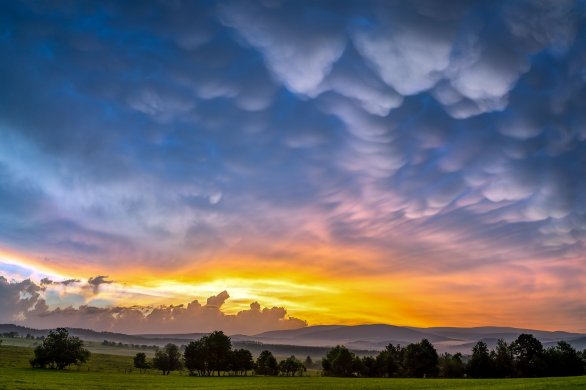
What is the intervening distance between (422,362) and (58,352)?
430 feet

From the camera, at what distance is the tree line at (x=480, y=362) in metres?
141

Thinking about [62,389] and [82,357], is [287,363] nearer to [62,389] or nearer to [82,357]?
[82,357]

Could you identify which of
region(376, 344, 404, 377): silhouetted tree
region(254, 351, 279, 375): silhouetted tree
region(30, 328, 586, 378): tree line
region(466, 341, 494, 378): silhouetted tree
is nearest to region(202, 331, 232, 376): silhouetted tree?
region(30, 328, 586, 378): tree line

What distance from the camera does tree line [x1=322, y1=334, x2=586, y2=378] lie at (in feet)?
463

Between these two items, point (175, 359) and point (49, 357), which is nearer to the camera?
point (49, 357)

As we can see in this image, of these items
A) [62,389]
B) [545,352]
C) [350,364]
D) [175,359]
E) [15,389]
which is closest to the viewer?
[15,389]

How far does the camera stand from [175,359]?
7525 inches

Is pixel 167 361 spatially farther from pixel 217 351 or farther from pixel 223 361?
pixel 223 361

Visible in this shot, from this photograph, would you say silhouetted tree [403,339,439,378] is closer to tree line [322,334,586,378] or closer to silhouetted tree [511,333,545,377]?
tree line [322,334,586,378]

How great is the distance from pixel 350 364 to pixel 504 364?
2136 inches

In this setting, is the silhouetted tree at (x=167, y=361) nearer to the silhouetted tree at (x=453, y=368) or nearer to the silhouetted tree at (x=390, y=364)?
the silhouetted tree at (x=390, y=364)

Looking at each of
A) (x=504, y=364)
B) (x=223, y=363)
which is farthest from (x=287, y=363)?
(x=504, y=364)

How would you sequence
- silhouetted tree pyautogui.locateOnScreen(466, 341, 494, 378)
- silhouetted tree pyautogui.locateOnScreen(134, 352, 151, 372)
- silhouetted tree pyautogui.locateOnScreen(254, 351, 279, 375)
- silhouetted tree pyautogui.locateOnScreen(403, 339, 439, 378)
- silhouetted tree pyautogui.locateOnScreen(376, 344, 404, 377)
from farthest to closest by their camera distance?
silhouetted tree pyautogui.locateOnScreen(134, 352, 151, 372) < silhouetted tree pyautogui.locateOnScreen(254, 351, 279, 375) < silhouetted tree pyautogui.locateOnScreen(376, 344, 404, 377) < silhouetted tree pyautogui.locateOnScreen(403, 339, 439, 378) < silhouetted tree pyautogui.locateOnScreen(466, 341, 494, 378)

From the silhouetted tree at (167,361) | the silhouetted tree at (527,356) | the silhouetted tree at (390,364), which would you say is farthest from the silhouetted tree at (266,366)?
the silhouetted tree at (527,356)
